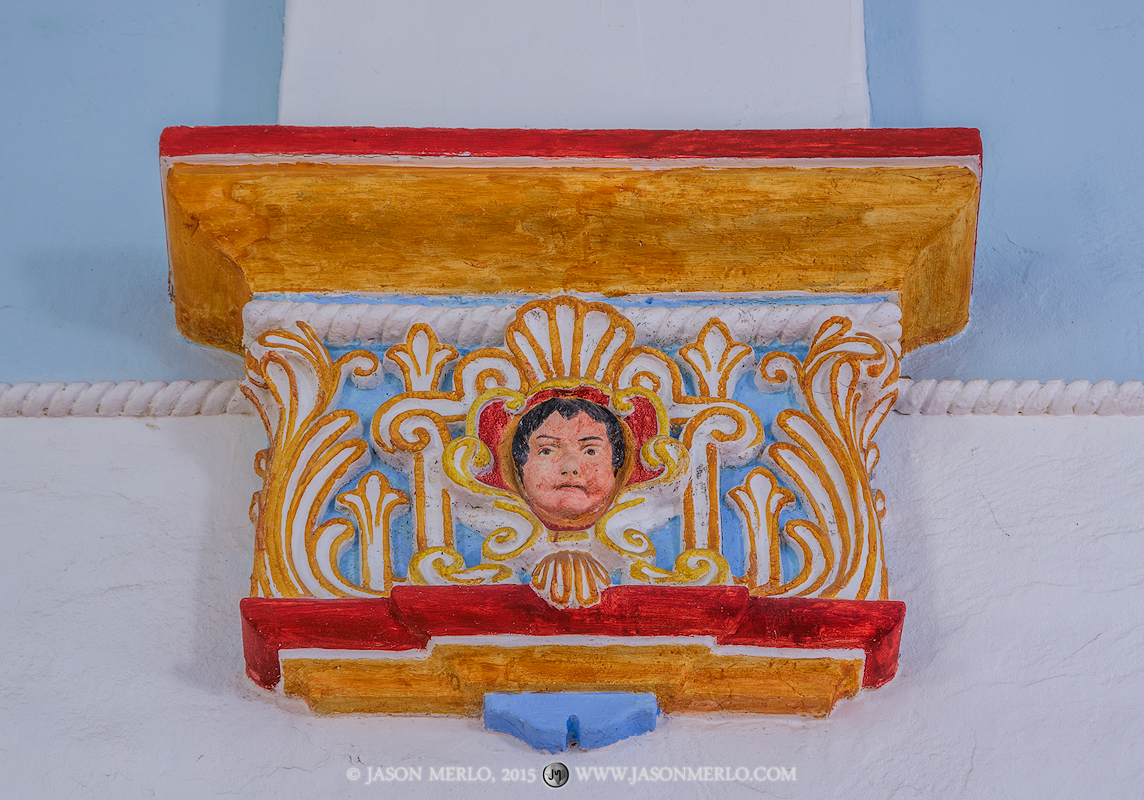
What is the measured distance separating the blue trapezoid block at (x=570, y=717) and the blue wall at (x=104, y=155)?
0.62 metres

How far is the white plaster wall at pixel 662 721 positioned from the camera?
1500 mm

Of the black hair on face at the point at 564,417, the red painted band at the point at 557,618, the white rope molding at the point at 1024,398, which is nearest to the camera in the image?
the red painted band at the point at 557,618

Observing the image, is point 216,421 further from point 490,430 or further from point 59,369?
point 490,430

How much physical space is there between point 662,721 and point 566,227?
0.55 meters

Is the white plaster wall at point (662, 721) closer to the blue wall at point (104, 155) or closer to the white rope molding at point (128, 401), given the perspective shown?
the white rope molding at point (128, 401)

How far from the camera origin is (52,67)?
215 cm

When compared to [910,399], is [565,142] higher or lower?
higher

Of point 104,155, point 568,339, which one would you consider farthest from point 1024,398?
point 104,155

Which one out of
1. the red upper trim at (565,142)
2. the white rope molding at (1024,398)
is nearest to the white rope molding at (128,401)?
the red upper trim at (565,142)

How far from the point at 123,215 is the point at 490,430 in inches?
27.6

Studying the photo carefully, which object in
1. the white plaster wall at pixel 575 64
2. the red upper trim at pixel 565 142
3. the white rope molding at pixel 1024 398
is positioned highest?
the white plaster wall at pixel 575 64

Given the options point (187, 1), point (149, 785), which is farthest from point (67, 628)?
point (187, 1)

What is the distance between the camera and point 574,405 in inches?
64.1

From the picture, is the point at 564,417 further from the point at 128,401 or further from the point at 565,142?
the point at 128,401
